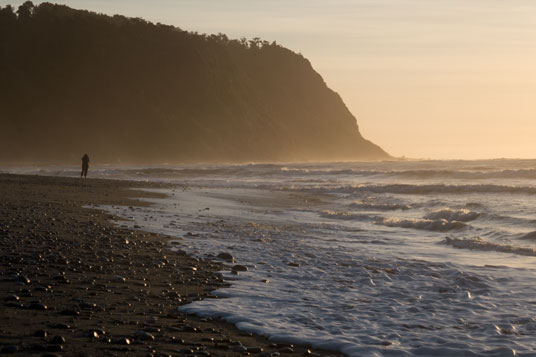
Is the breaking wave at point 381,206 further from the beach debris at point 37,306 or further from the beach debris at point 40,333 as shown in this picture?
the beach debris at point 40,333

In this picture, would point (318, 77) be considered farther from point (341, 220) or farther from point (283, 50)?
point (341, 220)

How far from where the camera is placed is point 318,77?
6378 inches

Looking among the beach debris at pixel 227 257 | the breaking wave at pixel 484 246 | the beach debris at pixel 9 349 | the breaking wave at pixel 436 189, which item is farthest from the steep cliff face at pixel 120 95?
the beach debris at pixel 9 349

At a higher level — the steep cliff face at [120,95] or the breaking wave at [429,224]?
the steep cliff face at [120,95]

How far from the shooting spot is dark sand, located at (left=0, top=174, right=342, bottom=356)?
5.78 meters

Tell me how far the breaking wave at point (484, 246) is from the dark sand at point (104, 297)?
20.0ft

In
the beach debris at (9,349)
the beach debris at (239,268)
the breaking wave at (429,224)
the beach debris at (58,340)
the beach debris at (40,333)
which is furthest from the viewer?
the breaking wave at (429,224)

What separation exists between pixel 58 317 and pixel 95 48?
106 metres

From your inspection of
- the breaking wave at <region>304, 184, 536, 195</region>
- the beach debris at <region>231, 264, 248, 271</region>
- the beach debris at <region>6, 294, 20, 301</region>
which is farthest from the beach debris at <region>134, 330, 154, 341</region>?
the breaking wave at <region>304, 184, 536, 195</region>

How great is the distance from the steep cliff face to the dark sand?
284 feet

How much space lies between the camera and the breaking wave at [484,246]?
1330 centimetres

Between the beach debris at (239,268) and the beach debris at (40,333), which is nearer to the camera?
the beach debris at (40,333)

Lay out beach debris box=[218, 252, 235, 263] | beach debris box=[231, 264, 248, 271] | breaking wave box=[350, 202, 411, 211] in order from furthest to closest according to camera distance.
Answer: breaking wave box=[350, 202, 411, 211] < beach debris box=[218, 252, 235, 263] < beach debris box=[231, 264, 248, 271]

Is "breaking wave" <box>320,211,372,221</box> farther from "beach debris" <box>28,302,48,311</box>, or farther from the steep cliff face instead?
the steep cliff face
